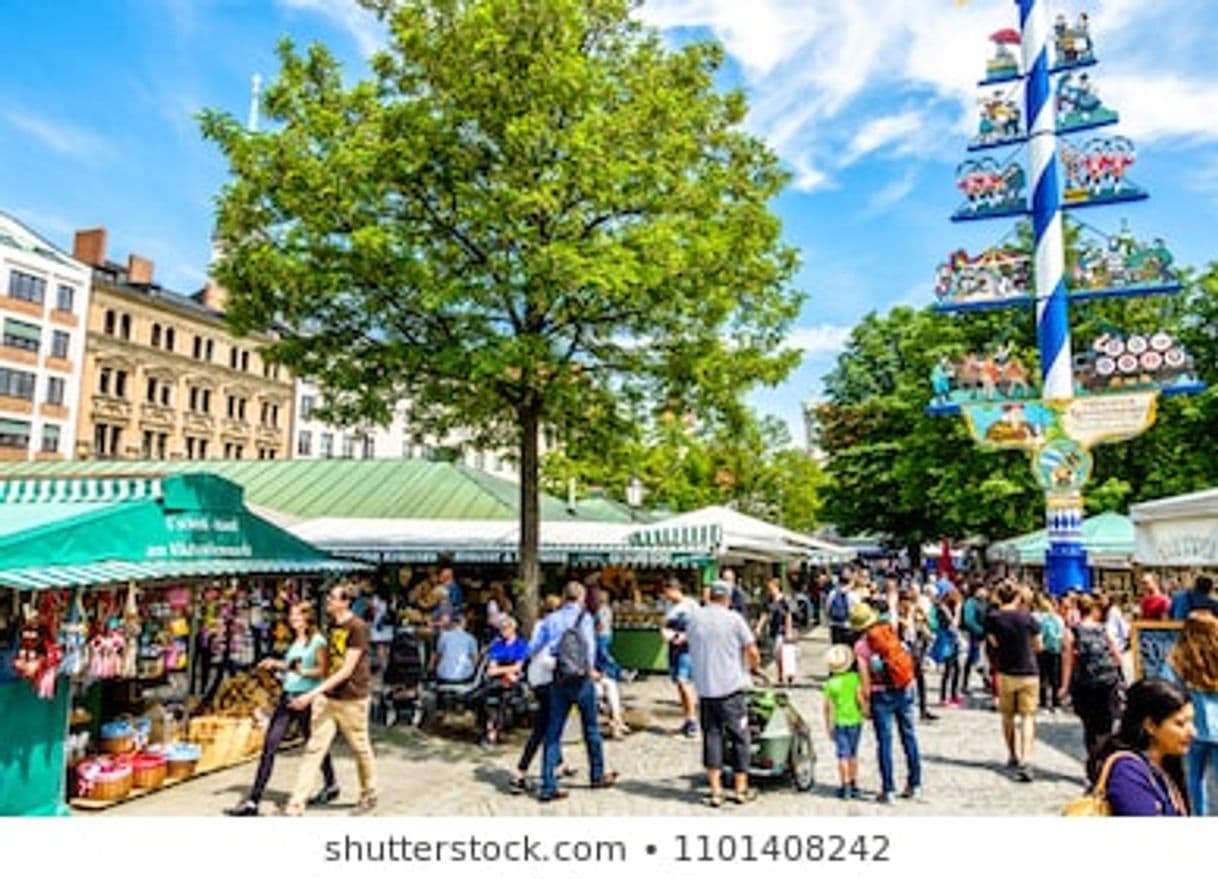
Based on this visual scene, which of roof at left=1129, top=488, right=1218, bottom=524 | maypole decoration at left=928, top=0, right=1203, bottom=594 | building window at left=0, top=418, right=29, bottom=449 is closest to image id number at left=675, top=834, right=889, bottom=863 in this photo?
roof at left=1129, top=488, right=1218, bottom=524

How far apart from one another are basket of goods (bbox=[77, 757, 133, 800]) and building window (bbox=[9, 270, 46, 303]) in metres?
39.6

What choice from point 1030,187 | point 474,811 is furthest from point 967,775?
point 1030,187

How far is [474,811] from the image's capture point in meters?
6.64

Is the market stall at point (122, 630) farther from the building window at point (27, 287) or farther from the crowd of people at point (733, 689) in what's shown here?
the building window at point (27, 287)

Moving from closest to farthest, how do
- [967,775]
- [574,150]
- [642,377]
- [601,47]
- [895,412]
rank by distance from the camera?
1. [967,775]
2. [574,150]
3. [601,47]
4. [642,377]
5. [895,412]

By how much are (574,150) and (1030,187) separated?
384 inches

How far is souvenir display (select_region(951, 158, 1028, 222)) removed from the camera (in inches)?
586

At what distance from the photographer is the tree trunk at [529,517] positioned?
10195 mm

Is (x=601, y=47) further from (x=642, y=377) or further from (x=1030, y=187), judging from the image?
(x=1030, y=187)

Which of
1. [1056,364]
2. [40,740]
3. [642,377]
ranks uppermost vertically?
[1056,364]

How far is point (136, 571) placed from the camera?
6.82 metres

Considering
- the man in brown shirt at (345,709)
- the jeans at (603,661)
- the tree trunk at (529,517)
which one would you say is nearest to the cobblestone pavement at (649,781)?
the man in brown shirt at (345,709)

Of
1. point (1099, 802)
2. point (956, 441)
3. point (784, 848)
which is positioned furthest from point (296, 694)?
point (956, 441)

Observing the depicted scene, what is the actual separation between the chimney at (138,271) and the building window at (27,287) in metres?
6.50
